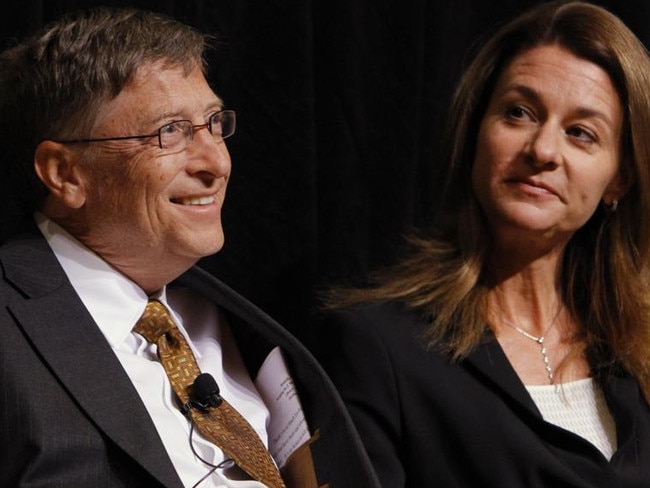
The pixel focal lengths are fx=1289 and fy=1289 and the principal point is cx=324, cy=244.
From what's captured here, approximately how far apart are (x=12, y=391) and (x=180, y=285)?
517 millimetres

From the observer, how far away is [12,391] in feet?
6.01

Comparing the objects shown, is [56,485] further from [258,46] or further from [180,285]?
[258,46]

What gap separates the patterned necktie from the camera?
6.68 ft

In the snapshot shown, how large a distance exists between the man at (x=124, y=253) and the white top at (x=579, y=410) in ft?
1.44

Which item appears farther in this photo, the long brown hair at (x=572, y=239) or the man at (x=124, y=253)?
the long brown hair at (x=572, y=239)

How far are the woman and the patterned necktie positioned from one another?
0.85 ft

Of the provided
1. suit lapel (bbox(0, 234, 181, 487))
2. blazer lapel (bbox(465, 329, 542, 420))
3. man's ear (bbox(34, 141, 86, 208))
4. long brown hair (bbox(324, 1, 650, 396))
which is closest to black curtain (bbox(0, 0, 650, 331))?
long brown hair (bbox(324, 1, 650, 396))

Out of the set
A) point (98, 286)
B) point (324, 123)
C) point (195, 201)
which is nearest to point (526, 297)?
point (324, 123)

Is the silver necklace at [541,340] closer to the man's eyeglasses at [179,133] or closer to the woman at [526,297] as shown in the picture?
the woman at [526,297]

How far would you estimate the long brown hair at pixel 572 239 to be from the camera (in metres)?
2.44

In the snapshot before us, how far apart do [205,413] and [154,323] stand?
0.17m

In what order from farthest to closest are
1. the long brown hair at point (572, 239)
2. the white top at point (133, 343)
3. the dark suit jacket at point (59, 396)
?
the long brown hair at point (572, 239), the white top at point (133, 343), the dark suit jacket at point (59, 396)

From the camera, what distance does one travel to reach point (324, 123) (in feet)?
8.96

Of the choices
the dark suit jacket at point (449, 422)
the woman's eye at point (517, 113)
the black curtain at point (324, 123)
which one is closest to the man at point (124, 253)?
the dark suit jacket at point (449, 422)
